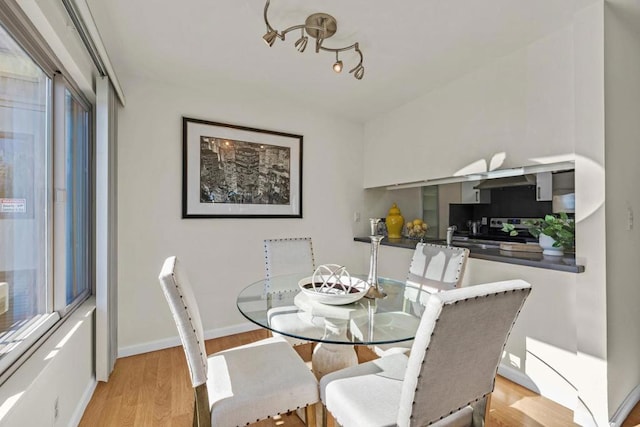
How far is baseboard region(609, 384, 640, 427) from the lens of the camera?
1.78 metres

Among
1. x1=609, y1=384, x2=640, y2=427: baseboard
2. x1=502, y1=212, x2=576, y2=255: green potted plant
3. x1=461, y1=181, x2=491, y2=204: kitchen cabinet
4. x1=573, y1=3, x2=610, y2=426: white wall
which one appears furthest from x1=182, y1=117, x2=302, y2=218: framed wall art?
x1=609, y1=384, x2=640, y2=427: baseboard

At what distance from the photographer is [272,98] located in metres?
3.25

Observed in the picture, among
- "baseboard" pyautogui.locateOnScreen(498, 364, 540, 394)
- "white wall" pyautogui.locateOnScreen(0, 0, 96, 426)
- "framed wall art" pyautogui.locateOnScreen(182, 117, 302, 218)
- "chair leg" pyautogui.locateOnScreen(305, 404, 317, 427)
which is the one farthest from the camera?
"framed wall art" pyautogui.locateOnScreen(182, 117, 302, 218)

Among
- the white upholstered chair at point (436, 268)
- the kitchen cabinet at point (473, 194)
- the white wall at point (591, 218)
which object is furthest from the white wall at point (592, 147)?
the kitchen cabinet at point (473, 194)

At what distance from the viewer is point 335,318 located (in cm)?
156

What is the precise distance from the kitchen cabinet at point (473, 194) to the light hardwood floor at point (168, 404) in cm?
169

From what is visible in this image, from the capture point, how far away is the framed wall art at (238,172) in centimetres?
290

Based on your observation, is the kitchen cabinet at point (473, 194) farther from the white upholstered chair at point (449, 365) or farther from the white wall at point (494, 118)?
the white upholstered chair at point (449, 365)

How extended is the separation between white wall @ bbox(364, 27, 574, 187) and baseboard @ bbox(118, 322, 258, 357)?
219cm

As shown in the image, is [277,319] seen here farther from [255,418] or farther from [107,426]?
[107,426]

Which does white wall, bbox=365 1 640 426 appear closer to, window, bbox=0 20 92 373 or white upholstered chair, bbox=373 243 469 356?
white upholstered chair, bbox=373 243 469 356

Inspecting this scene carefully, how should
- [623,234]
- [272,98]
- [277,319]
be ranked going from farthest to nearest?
[272,98] < [623,234] < [277,319]

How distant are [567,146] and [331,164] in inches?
87.3

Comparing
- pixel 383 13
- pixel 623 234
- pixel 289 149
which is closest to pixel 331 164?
pixel 289 149
